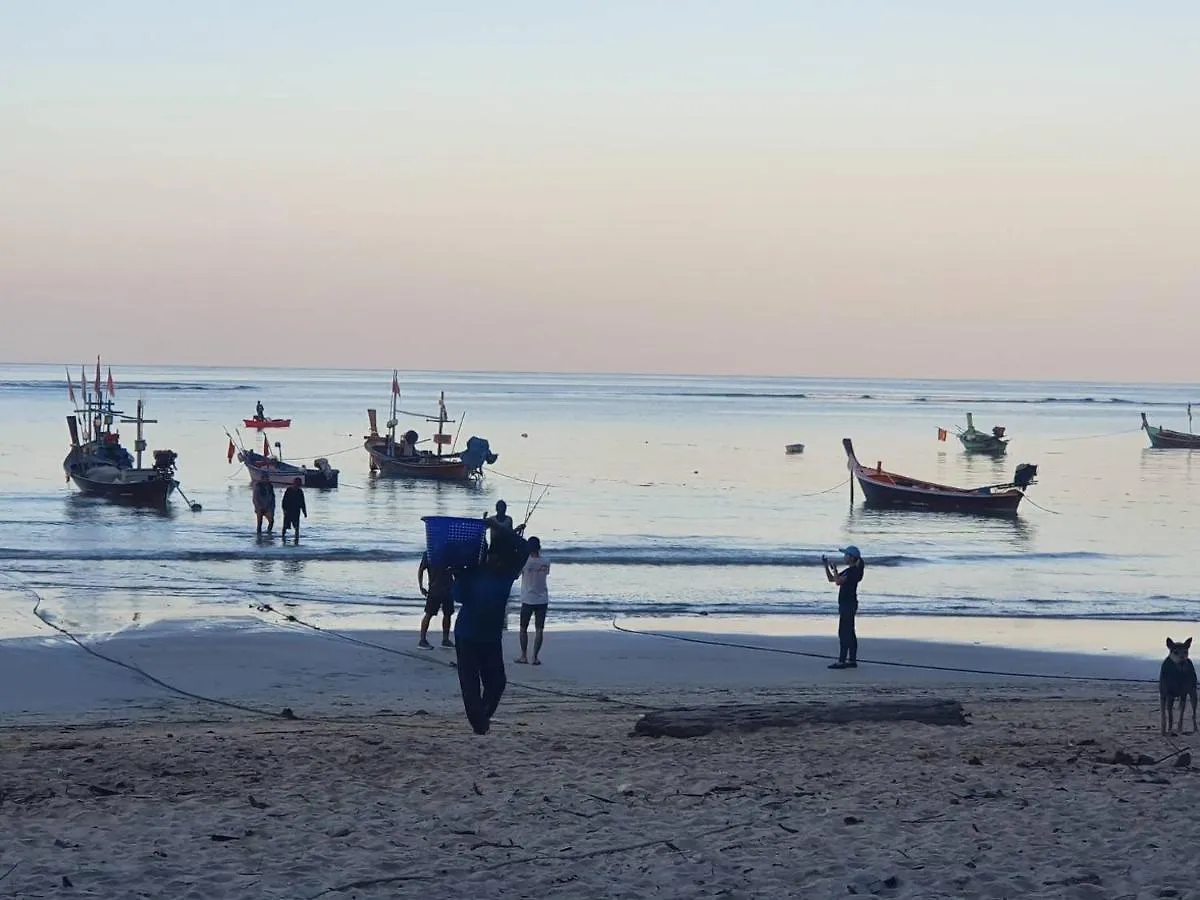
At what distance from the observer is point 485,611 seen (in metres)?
9.08

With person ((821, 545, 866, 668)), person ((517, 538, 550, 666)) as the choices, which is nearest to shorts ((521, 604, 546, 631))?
person ((517, 538, 550, 666))

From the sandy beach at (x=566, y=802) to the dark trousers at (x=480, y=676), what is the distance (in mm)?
241

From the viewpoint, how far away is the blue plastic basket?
8.89 m

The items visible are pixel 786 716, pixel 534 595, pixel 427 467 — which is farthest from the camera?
pixel 427 467

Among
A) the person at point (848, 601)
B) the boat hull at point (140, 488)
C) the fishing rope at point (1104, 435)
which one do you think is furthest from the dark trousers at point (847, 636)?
the fishing rope at point (1104, 435)

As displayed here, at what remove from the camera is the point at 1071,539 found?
3512 centimetres

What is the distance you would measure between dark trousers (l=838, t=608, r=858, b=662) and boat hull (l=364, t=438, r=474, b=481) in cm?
3613

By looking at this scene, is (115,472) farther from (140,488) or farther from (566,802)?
(566,802)

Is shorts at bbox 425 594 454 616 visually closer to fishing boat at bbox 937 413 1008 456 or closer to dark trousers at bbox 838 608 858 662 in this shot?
dark trousers at bbox 838 608 858 662

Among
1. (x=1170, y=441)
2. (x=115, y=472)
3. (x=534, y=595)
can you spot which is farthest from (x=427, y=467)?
(x=1170, y=441)

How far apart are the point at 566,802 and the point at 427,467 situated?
4373cm

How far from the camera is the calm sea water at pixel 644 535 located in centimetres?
2264

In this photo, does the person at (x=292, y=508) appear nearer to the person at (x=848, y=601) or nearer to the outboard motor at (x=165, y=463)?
the outboard motor at (x=165, y=463)

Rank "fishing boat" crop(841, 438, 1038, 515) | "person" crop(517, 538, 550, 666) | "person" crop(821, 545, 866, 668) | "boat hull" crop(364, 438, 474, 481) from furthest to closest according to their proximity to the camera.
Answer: "boat hull" crop(364, 438, 474, 481) < "fishing boat" crop(841, 438, 1038, 515) < "person" crop(821, 545, 866, 668) < "person" crop(517, 538, 550, 666)
